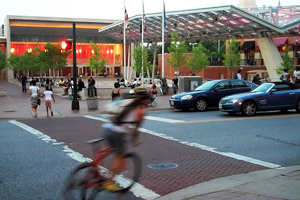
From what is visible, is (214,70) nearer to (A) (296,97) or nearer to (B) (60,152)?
(A) (296,97)

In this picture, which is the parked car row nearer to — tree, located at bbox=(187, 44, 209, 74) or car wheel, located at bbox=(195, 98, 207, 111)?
car wheel, located at bbox=(195, 98, 207, 111)

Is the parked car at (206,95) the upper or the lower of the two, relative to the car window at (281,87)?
lower

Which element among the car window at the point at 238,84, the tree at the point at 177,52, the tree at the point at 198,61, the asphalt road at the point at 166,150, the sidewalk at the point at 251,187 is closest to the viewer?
the sidewalk at the point at 251,187

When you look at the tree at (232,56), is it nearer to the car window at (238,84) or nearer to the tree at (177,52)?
the tree at (177,52)

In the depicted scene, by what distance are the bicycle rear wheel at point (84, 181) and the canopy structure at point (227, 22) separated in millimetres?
28696

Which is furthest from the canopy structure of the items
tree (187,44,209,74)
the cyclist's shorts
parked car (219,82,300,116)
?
the cyclist's shorts

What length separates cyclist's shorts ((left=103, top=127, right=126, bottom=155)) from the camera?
635cm

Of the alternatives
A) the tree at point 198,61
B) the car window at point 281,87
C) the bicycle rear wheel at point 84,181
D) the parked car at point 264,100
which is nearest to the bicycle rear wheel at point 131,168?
the bicycle rear wheel at point 84,181

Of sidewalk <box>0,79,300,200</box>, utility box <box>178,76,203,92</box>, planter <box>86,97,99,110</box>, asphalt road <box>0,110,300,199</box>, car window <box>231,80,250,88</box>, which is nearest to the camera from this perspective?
sidewalk <box>0,79,300,200</box>

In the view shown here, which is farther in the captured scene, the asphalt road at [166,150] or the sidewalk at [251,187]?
the asphalt road at [166,150]

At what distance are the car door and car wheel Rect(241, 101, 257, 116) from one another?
3.12m

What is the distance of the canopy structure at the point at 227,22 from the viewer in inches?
1357

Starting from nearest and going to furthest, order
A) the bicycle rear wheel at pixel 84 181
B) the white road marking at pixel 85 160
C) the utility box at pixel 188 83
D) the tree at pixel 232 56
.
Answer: the bicycle rear wheel at pixel 84 181
the white road marking at pixel 85 160
the utility box at pixel 188 83
the tree at pixel 232 56

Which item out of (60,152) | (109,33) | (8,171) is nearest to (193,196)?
(8,171)
